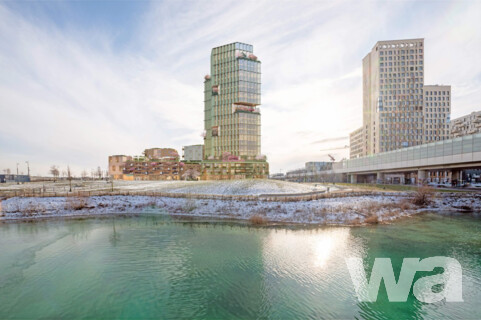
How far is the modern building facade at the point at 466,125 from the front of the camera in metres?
139

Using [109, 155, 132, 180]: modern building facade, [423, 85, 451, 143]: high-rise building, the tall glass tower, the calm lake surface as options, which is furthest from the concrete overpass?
[109, 155, 132, 180]: modern building facade

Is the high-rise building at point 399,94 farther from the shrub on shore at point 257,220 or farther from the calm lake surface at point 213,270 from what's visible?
the shrub on shore at point 257,220

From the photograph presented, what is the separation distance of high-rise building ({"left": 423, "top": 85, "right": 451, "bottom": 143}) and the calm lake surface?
15492cm

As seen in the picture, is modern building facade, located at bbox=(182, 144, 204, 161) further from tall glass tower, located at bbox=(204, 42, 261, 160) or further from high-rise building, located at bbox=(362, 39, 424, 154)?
high-rise building, located at bbox=(362, 39, 424, 154)

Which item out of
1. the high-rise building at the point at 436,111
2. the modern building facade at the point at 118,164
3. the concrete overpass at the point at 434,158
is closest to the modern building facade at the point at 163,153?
the modern building facade at the point at 118,164

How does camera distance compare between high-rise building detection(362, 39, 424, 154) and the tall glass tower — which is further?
high-rise building detection(362, 39, 424, 154)

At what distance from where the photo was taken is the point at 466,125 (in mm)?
148750

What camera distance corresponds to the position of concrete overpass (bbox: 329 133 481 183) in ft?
176

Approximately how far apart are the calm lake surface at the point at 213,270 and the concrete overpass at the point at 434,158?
32.9 meters

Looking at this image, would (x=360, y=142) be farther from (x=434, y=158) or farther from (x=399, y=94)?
(x=434, y=158)

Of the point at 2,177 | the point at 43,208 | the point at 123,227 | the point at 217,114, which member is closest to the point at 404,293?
the point at 123,227

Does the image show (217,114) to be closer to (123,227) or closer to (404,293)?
(123,227)

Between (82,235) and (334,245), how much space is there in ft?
86.6

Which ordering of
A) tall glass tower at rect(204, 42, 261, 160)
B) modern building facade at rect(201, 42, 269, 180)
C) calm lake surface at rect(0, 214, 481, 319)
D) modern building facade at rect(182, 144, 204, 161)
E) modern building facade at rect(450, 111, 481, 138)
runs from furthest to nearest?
modern building facade at rect(182, 144, 204, 161) → tall glass tower at rect(204, 42, 261, 160) → modern building facade at rect(201, 42, 269, 180) → modern building facade at rect(450, 111, 481, 138) → calm lake surface at rect(0, 214, 481, 319)
